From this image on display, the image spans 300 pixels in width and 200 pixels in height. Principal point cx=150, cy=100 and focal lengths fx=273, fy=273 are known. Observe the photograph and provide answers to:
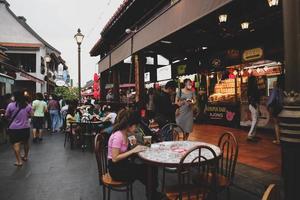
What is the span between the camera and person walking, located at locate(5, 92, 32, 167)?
7379 millimetres

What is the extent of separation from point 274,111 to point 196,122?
23.9 feet

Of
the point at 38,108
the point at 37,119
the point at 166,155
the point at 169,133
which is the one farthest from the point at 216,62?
the point at 166,155

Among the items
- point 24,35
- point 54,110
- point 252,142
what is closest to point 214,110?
point 252,142

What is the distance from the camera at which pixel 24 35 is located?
3422cm

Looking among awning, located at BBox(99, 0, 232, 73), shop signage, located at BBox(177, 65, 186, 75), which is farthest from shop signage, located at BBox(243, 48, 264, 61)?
awning, located at BBox(99, 0, 232, 73)

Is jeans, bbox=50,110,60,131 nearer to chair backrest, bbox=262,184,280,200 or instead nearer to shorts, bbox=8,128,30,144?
shorts, bbox=8,128,30,144

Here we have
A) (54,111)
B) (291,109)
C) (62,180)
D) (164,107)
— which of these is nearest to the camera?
(291,109)

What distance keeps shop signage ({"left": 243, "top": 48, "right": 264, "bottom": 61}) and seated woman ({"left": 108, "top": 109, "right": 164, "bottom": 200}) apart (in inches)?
302

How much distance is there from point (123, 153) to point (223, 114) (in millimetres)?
10275

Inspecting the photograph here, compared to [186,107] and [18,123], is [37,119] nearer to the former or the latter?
[18,123]

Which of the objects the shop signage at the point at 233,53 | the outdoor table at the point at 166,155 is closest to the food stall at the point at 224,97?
the shop signage at the point at 233,53

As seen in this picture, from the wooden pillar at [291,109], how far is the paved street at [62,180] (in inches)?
83.7

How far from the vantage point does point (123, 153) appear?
384 centimetres

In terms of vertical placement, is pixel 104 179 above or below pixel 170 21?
below
